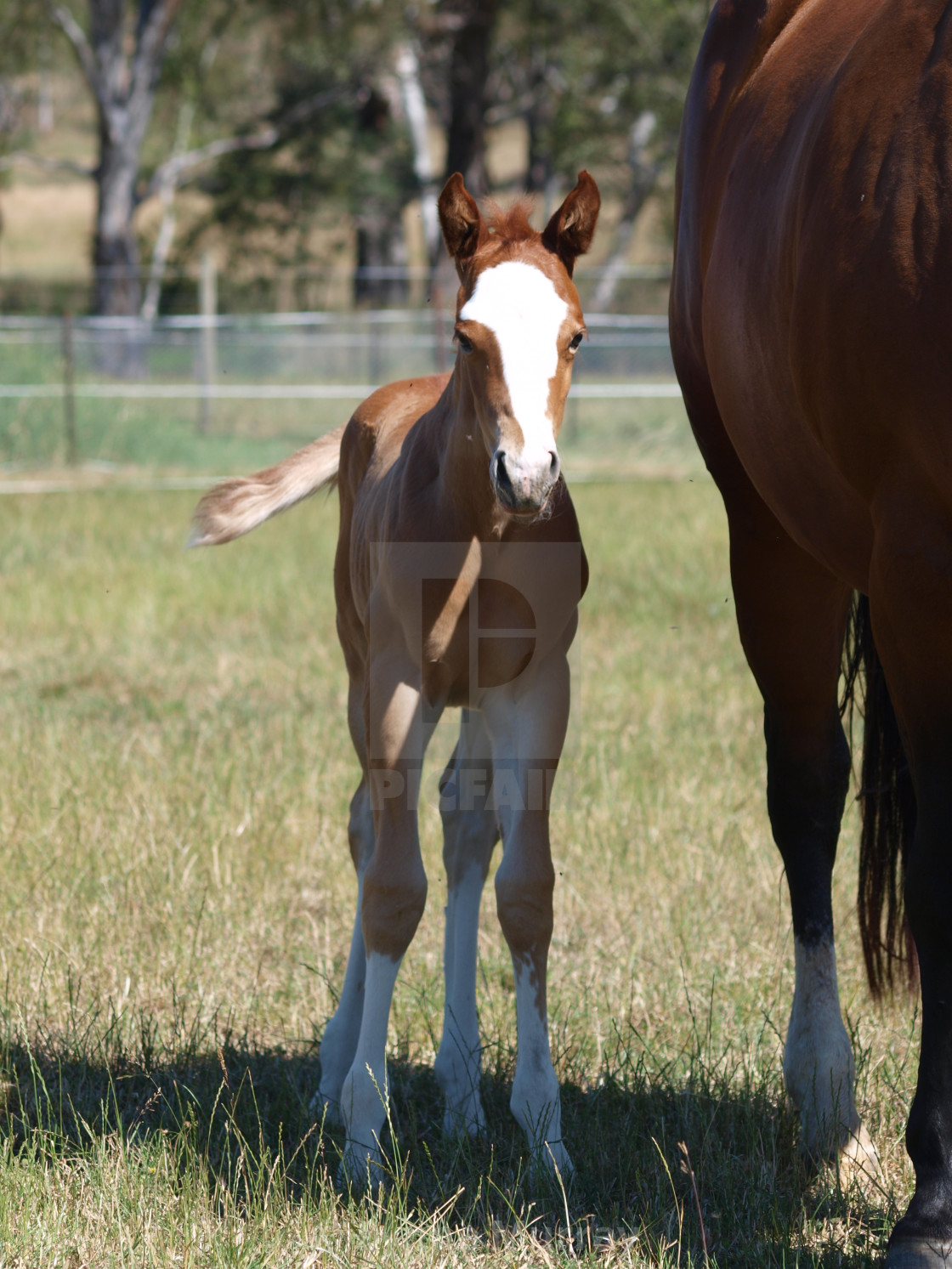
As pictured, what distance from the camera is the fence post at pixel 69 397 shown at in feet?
42.8

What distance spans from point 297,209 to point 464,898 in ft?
87.0

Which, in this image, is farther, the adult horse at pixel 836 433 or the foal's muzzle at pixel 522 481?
the foal's muzzle at pixel 522 481

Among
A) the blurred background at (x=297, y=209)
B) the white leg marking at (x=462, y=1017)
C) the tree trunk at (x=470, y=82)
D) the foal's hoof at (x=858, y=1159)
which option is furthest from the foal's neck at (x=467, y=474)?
the tree trunk at (x=470, y=82)

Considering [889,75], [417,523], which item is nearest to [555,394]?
[417,523]

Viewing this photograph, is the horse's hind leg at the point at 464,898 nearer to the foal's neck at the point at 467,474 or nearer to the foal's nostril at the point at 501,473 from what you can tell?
the foal's neck at the point at 467,474

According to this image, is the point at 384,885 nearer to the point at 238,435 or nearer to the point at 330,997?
the point at 330,997

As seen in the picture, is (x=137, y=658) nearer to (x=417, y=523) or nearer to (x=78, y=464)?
(x=417, y=523)

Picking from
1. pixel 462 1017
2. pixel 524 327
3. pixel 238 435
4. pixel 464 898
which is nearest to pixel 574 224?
pixel 524 327

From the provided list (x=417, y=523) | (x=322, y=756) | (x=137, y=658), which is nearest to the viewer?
(x=417, y=523)

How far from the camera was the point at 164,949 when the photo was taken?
3.26 m

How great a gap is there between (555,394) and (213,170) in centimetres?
2701

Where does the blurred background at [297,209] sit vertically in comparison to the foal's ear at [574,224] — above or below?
above

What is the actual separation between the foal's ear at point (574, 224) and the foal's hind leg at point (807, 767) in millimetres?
592

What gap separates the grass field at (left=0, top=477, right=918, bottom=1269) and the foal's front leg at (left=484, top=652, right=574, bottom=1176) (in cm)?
13
